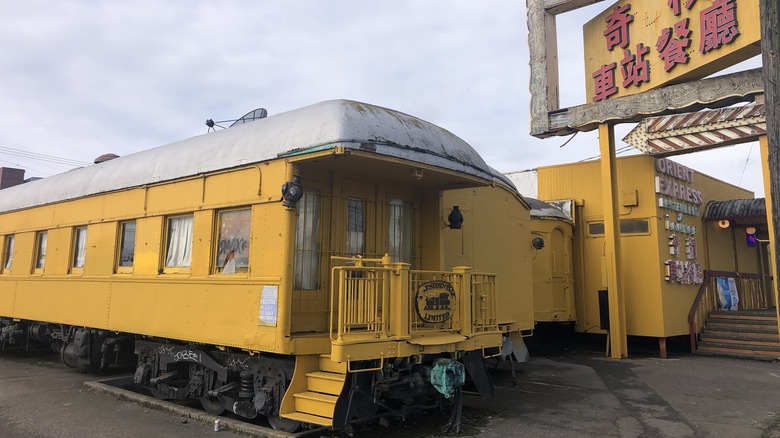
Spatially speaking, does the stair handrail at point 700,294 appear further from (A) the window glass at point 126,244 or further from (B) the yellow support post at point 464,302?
(A) the window glass at point 126,244

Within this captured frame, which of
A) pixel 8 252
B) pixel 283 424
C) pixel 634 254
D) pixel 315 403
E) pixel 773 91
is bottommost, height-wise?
pixel 283 424

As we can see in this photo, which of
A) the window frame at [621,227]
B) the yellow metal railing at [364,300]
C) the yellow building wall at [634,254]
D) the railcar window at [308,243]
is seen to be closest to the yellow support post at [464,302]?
the yellow metal railing at [364,300]

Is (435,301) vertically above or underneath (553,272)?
underneath

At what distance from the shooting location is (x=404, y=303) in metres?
5.91

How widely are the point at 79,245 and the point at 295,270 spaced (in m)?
5.61

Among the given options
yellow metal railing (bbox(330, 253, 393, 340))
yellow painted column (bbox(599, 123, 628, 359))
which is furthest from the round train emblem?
yellow painted column (bbox(599, 123, 628, 359))

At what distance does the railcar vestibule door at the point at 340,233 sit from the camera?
21.9 ft

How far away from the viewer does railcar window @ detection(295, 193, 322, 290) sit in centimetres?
664

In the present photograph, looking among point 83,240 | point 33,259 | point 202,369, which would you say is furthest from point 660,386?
point 33,259

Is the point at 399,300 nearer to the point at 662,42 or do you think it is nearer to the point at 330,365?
the point at 330,365

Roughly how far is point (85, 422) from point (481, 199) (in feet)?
22.9

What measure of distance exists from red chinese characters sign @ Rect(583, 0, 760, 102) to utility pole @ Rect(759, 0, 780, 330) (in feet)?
21.5

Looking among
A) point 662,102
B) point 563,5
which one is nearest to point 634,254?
point 662,102

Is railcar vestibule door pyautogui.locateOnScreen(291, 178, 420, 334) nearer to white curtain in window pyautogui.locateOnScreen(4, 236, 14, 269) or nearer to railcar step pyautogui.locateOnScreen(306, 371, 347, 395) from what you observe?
railcar step pyautogui.locateOnScreen(306, 371, 347, 395)
